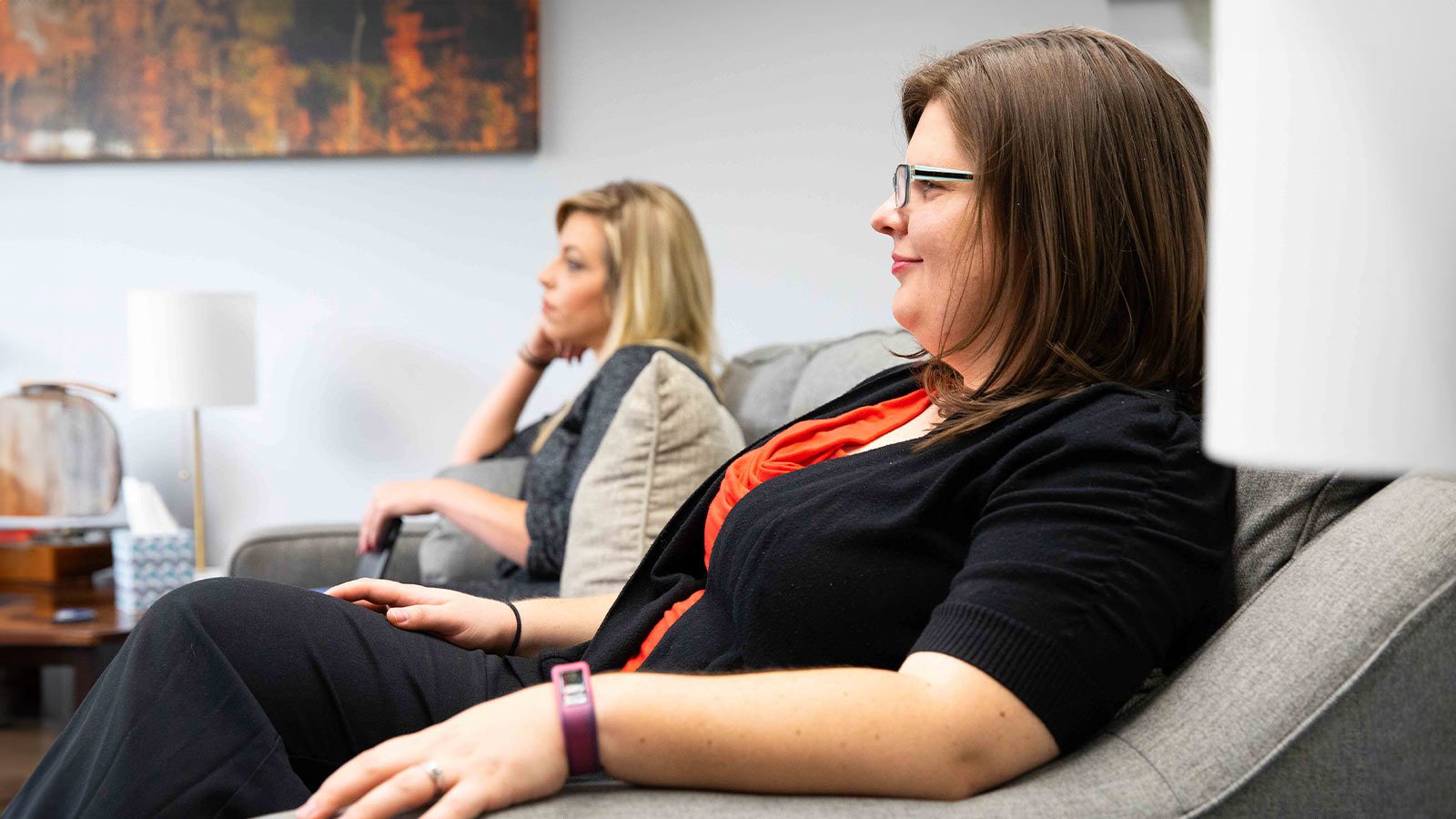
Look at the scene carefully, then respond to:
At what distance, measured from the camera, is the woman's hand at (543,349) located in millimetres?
2944

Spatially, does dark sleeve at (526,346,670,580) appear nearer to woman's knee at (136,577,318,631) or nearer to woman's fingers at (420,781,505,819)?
woman's knee at (136,577,318,631)

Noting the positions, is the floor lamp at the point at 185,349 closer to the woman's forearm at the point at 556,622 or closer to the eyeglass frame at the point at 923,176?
the woman's forearm at the point at 556,622

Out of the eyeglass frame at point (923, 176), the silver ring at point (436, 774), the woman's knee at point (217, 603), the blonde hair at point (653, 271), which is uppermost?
the eyeglass frame at point (923, 176)

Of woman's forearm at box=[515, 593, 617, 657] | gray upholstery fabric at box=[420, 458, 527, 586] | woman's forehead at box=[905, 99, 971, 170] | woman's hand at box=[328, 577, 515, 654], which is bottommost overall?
gray upholstery fabric at box=[420, 458, 527, 586]

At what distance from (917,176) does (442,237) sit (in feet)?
9.09

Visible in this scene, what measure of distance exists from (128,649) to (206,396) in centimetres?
248

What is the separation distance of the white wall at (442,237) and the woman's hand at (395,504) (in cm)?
124

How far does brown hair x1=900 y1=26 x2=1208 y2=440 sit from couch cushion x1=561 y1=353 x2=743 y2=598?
3.06ft

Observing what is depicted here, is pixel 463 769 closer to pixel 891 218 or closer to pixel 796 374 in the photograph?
pixel 891 218

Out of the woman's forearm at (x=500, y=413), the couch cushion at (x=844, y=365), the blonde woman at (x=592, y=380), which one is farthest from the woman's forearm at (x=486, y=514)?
the woman's forearm at (x=500, y=413)

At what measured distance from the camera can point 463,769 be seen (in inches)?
29.6

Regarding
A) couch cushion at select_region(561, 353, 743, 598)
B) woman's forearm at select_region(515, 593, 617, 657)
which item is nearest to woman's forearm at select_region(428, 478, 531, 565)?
couch cushion at select_region(561, 353, 743, 598)

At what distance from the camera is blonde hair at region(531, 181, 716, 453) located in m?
2.54

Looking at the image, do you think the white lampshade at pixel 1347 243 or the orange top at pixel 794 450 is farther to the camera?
the orange top at pixel 794 450
